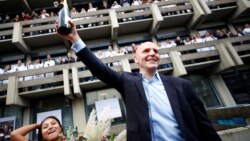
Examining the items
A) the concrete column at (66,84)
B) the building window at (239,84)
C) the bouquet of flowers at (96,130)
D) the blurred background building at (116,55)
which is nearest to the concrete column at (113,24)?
the blurred background building at (116,55)

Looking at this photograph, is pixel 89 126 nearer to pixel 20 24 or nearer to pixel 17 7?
pixel 20 24

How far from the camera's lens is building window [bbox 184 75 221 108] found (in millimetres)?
12602

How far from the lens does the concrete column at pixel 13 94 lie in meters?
10.4

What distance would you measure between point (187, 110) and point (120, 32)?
12.8 metres

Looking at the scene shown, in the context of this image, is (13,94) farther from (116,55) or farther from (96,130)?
(96,130)

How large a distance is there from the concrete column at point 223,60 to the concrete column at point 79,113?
8024 millimetres

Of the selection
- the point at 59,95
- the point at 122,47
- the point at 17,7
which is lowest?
the point at 59,95

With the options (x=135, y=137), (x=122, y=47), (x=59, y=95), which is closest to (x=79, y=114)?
(x=59, y=95)

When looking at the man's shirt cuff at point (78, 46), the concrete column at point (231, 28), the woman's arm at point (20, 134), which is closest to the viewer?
the man's shirt cuff at point (78, 46)

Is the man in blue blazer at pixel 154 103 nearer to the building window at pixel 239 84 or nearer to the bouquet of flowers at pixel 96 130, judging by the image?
the bouquet of flowers at pixel 96 130

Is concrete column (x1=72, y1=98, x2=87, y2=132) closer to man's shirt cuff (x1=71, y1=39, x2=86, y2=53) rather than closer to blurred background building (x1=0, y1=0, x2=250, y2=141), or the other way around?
blurred background building (x1=0, y1=0, x2=250, y2=141)

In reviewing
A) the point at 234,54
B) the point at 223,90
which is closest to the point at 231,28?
the point at 234,54

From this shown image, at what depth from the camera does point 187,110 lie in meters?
1.84

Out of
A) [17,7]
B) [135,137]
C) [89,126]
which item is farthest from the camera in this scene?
[17,7]
